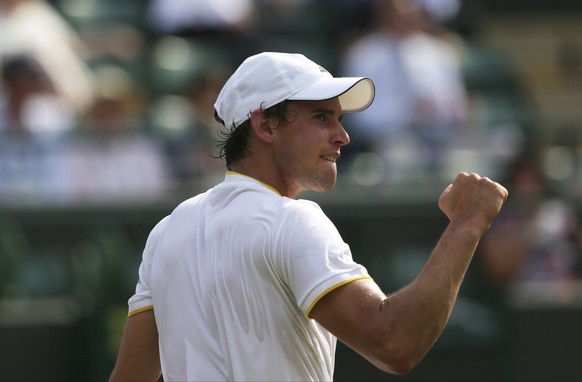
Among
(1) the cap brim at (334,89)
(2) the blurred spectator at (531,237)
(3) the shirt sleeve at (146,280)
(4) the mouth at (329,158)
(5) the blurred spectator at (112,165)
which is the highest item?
(1) the cap brim at (334,89)

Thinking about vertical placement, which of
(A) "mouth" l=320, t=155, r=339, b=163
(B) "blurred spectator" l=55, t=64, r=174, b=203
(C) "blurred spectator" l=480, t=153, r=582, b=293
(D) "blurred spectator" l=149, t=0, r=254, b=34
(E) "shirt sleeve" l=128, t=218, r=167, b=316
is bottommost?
(C) "blurred spectator" l=480, t=153, r=582, b=293

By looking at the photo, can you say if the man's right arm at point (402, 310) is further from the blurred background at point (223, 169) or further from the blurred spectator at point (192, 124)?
the blurred spectator at point (192, 124)

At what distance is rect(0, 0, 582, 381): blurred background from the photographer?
273 inches

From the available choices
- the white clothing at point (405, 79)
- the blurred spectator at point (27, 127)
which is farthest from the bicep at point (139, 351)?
the white clothing at point (405, 79)

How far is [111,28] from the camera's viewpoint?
33.6 feet

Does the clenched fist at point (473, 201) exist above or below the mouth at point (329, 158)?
below

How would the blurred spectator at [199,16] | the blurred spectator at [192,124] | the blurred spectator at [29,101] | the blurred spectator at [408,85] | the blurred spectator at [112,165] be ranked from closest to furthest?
the blurred spectator at [112,165], the blurred spectator at [192,124], the blurred spectator at [408,85], the blurred spectator at [29,101], the blurred spectator at [199,16]

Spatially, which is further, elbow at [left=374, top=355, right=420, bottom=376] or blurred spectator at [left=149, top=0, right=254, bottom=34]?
blurred spectator at [left=149, top=0, right=254, bottom=34]

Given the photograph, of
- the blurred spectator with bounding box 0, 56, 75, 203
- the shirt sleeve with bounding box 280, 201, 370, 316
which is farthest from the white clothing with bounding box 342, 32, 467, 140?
the shirt sleeve with bounding box 280, 201, 370, 316

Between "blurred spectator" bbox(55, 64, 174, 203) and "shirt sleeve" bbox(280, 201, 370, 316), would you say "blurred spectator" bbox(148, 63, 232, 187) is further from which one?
"shirt sleeve" bbox(280, 201, 370, 316)

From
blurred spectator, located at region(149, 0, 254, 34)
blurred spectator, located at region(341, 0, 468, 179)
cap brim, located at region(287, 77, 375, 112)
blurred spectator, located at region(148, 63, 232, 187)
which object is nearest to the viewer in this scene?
cap brim, located at region(287, 77, 375, 112)

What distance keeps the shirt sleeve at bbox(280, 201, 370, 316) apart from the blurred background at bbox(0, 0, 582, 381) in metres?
4.11

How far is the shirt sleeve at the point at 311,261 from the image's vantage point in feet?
8.98

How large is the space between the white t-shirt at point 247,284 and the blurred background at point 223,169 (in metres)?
3.82
